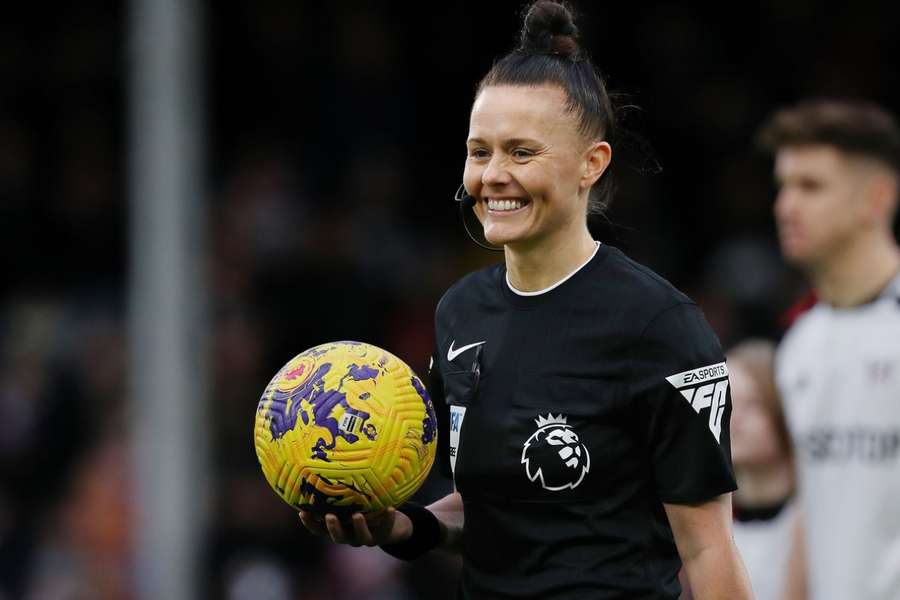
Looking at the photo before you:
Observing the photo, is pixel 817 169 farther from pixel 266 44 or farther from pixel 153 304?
pixel 266 44

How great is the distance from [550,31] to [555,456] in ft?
3.05

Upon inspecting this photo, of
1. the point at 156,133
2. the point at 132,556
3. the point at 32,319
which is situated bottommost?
the point at 132,556

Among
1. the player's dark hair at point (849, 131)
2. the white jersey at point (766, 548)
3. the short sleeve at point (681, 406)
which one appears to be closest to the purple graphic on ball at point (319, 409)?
the short sleeve at point (681, 406)

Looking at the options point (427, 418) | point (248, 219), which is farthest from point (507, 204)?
point (248, 219)

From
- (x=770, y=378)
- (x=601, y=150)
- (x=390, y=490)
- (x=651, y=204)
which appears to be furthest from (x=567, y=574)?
(x=651, y=204)

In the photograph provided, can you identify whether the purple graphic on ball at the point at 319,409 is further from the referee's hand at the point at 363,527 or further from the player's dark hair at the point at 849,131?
the player's dark hair at the point at 849,131

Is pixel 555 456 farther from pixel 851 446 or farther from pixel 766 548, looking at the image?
pixel 766 548

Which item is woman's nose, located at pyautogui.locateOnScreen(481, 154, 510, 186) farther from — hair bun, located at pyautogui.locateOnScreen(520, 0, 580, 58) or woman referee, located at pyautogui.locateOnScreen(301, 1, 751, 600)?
hair bun, located at pyautogui.locateOnScreen(520, 0, 580, 58)

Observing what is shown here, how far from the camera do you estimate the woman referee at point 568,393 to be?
10.4ft

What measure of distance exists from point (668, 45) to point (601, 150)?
7.64m

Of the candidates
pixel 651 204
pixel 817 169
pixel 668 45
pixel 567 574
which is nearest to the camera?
pixel 567 574

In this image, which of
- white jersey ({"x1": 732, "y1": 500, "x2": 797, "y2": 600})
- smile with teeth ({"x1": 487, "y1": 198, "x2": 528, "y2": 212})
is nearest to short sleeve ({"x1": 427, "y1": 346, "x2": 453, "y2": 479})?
smile with teeth ({"x1": 487, "y1": 198, "x2": 528, "y2": 212})

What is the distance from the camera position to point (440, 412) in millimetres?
3631

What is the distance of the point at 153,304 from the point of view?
8.45 metres
